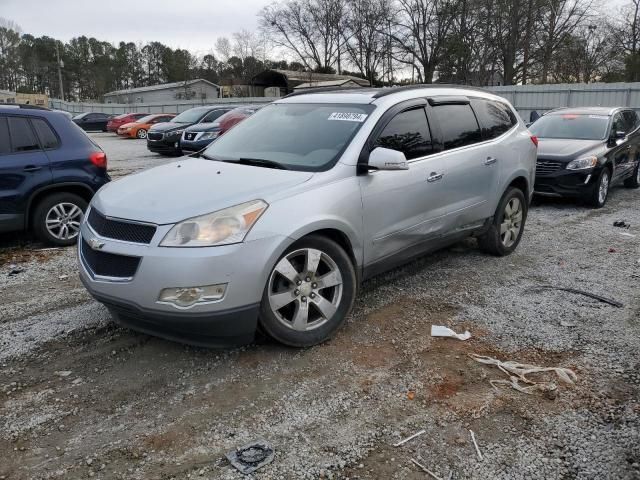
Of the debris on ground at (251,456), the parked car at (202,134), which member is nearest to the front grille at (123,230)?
the debris on ground at (251,456)

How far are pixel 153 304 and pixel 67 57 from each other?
305 ft

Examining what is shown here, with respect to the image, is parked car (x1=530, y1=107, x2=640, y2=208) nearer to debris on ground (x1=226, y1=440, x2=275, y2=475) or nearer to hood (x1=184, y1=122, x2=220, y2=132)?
debris on ground (x1=226, y1=440, x2=275, y2=475)

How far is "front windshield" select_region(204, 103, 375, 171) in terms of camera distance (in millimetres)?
4086

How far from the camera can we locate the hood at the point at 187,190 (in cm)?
335

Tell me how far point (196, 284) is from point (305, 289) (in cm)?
81

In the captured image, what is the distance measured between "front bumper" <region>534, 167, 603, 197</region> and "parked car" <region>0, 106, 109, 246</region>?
716cm

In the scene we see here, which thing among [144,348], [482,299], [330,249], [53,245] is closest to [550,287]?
[482,299]

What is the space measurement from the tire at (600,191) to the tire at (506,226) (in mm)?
3513

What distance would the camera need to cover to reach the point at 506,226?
19.8ft

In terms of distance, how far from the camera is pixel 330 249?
3.76 m

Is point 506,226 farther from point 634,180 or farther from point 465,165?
point 634,180

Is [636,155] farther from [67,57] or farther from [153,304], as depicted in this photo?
[67,57]

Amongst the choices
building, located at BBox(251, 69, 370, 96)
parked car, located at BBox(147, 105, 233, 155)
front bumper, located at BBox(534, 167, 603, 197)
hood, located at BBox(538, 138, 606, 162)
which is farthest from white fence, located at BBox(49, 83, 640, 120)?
building, located at BBox(251, 69, 370, 96)

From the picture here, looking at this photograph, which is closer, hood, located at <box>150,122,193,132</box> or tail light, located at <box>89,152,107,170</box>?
tail light, located at <box>89,152,107,170</box>
